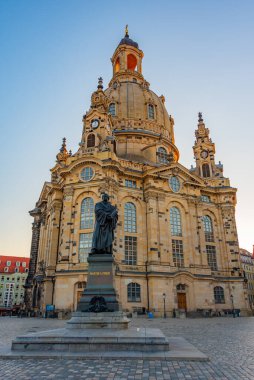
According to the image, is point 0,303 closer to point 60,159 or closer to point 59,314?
point 60,159

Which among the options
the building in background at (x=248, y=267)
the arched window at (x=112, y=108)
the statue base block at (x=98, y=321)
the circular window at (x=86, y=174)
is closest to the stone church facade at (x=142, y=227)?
the circular window at (x=86, y=174)

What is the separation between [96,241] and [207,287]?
29.9 meters

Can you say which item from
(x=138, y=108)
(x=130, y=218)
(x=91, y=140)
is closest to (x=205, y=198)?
(x=130, y=218)

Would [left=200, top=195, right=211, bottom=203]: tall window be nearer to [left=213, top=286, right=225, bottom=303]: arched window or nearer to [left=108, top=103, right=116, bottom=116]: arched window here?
[left=213, top=286, right=225, bottom=303]: arched window

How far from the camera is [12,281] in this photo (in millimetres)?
78375

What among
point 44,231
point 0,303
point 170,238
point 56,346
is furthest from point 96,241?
point 0,303

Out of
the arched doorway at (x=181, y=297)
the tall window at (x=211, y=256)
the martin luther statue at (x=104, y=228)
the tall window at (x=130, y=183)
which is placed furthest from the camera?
the tall window at (x=211, y=256)

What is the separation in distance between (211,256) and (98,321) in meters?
35.7

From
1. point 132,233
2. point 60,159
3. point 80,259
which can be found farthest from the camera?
point 60,159

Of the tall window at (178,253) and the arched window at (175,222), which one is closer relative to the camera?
the tall window at (178,253)

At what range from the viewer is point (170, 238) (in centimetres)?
4169

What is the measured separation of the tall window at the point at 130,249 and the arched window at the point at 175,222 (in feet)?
20.6

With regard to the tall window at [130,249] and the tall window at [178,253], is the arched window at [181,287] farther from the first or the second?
the tall window at [130,249]

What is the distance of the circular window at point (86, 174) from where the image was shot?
40.8 m
